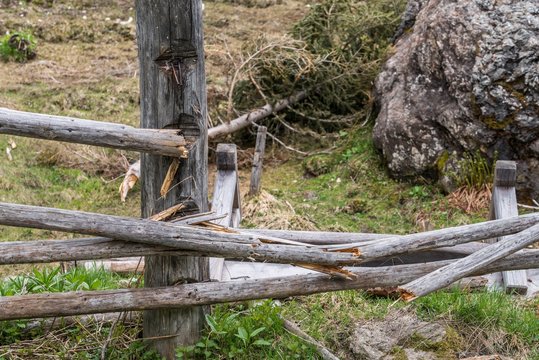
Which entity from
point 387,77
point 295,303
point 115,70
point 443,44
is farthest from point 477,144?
point 115,70

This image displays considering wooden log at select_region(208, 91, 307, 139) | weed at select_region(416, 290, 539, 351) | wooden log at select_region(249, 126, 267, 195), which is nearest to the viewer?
weed at select_region(416, 290, 539, 351)

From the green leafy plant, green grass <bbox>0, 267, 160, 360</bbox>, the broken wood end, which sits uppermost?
the green leafy plant

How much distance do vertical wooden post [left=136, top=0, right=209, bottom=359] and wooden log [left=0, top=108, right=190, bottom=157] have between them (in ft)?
0.45

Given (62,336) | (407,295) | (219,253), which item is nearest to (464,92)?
(407,295)

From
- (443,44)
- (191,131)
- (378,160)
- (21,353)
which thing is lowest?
(21,353)

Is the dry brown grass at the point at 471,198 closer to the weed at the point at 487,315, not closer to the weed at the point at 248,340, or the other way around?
the weed at the point at 487,315

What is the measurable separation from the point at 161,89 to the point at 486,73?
4.30m

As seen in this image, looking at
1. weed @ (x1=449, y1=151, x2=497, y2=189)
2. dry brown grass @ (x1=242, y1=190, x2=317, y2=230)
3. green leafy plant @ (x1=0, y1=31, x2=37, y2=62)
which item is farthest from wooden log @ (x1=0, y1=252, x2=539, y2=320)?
green leafy plant @ (x1=0, y1=31, x2=37, y2=62)

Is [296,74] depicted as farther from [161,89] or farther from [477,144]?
[161,89]

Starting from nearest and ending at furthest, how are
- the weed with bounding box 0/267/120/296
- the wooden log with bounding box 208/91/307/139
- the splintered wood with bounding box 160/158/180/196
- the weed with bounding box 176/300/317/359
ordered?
the splintered wood with bounding box 160/158/180/196 < the weed with bounding box 176/300/317/359 < the weed with bounding box 0/267/120/296 < the wooden log with bounding box 208/91/307/139

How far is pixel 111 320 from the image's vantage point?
475cm

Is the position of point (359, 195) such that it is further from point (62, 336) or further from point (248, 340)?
point (62, 336)

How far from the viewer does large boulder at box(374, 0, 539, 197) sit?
727cm

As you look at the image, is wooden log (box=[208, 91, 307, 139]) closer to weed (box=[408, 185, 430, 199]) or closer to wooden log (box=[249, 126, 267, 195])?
wooden log (box=[249, 126, 267, 195])
